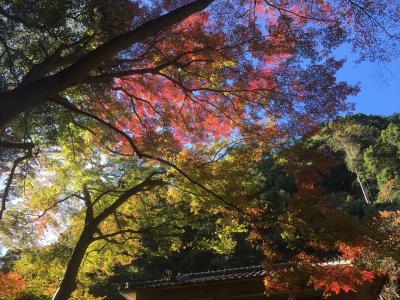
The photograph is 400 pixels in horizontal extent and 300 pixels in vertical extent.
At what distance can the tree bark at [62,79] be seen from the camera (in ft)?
14.8

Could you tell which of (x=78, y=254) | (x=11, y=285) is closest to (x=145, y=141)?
(x=78, y=254)

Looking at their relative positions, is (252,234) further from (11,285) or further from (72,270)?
(11,285)

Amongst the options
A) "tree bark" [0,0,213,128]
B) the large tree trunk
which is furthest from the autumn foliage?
"tree bark" [0,0,213,128]

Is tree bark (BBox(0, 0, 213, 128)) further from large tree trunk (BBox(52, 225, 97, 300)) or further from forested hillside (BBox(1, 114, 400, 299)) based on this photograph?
large tree trunk (BBox(52, 225, 97, 300))

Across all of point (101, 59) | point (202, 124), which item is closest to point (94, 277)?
point (202, 124)

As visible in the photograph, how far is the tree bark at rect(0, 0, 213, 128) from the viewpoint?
4.50 meters

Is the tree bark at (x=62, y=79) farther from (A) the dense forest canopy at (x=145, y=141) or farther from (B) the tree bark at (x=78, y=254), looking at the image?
(B) the tree bark at (x=78, y=254)

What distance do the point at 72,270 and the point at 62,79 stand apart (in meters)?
6.67

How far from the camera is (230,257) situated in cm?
2472

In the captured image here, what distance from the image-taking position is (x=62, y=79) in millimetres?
4805

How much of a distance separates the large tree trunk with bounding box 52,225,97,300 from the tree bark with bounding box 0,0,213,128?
617 centimetres

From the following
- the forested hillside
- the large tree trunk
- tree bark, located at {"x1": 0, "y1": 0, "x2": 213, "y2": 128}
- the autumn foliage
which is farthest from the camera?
the autumn foliage

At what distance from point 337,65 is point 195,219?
20.9 ft

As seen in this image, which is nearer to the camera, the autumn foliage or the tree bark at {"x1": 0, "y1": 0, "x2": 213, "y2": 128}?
the tree bark at {"x1": 0, "y1": 0, "x2": 213, "y2": 128}
